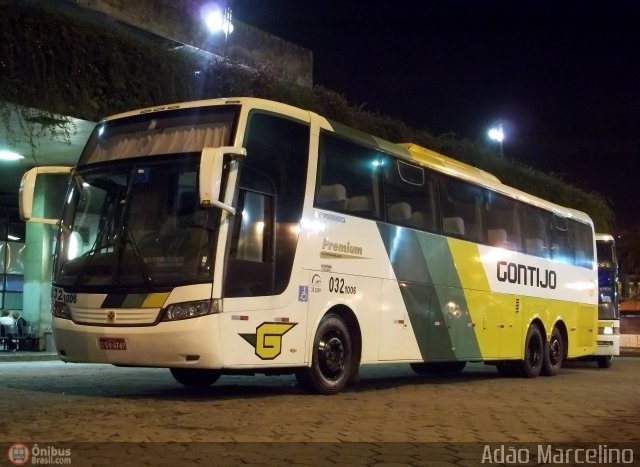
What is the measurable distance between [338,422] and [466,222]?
6505 millimetres

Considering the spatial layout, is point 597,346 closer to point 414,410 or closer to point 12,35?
point 414,410

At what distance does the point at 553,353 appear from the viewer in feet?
54.8

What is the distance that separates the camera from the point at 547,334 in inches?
643

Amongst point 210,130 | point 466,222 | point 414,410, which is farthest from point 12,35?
point 414,410

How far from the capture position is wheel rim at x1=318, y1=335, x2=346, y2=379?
9.91 metres

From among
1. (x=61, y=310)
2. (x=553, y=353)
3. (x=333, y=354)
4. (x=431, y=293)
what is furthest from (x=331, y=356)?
(x=553, y=353)

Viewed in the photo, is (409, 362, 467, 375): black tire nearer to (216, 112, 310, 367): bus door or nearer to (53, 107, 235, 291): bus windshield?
(216, 112, 310, 367): bus door

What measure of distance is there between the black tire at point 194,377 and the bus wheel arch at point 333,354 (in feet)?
5.96

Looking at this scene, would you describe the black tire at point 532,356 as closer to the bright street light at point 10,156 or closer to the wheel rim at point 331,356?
the wheel rim at point 331,356

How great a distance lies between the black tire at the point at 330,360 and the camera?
9.75 m

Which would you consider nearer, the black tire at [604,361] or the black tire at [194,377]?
the black tire at [194,377]

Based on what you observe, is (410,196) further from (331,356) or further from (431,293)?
(331,356)

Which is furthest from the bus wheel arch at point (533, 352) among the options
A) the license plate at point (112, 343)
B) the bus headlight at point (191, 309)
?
the license plate at point (112, 343)

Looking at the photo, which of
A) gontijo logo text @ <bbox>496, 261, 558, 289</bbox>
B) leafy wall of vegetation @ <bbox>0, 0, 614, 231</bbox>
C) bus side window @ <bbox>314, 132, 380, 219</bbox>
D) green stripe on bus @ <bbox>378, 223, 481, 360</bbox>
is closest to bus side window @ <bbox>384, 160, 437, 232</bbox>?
green stripe on bus @ <bbox>378, 223, 481, 360</bbox>
